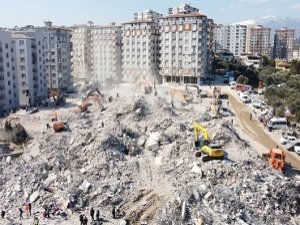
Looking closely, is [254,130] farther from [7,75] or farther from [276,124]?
[7,75]

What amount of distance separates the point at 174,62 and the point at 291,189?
5779 centimetres

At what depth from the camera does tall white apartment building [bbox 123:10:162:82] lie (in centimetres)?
8769

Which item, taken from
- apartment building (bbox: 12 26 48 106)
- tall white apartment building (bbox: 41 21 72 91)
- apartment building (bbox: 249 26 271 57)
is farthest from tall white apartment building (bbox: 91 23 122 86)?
apartment building (bbox: 249 26 271 57)

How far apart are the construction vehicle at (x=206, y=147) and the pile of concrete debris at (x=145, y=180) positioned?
33.5 inches

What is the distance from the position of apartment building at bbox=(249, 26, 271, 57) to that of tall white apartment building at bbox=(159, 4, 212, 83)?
74150mm

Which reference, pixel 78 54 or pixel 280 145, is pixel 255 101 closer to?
pixel 280 145

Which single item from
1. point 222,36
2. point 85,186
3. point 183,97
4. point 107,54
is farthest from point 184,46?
point 222,36

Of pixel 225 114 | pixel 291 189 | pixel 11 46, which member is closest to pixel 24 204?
pixel 291 189

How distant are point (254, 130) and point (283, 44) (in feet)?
421

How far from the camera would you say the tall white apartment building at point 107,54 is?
9350 centimetres

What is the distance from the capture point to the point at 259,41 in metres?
156

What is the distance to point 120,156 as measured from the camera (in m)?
36.4

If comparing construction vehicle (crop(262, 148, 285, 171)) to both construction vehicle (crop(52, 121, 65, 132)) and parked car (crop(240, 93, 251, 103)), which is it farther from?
parked car (crop(240, 93, 251, 103))

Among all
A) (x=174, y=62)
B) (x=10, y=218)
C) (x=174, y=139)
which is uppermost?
(x=174, y=62)
